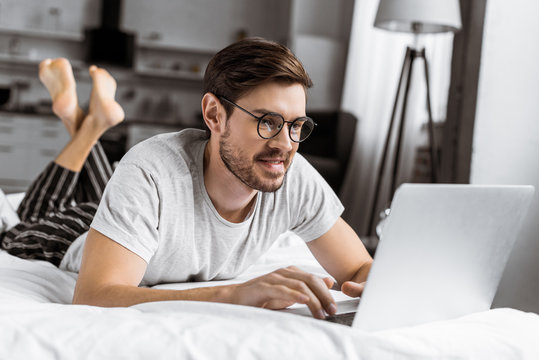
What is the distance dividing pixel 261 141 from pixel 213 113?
167mm

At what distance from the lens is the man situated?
111 cm

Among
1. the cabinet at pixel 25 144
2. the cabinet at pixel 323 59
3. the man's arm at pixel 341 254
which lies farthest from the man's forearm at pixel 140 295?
the cabinet at pixel 25 144

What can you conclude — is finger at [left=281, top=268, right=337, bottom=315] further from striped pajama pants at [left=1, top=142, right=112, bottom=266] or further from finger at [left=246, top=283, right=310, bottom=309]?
striped pajama pants at [left=1, top=142, right=112, bottom=266]

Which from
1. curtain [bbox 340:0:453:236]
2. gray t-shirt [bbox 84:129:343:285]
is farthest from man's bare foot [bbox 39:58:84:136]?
curtain [bbox 340:0:453:236]

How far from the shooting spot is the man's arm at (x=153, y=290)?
89 cm

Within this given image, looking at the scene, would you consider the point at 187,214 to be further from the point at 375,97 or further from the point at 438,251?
the point at 375,97

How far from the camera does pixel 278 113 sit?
1166 mm

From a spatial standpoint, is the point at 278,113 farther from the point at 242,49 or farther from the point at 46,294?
the point at 46,294

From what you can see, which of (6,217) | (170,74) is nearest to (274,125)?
(6,217)

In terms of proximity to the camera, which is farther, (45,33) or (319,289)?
(45,33)

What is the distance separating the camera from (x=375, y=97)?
4.41 meters

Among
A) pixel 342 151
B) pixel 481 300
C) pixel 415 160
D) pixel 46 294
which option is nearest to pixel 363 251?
pixel 481 300

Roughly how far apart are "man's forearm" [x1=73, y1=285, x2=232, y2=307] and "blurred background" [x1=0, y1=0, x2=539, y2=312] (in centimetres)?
150

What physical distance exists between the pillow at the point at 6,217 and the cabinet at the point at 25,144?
435 cm
